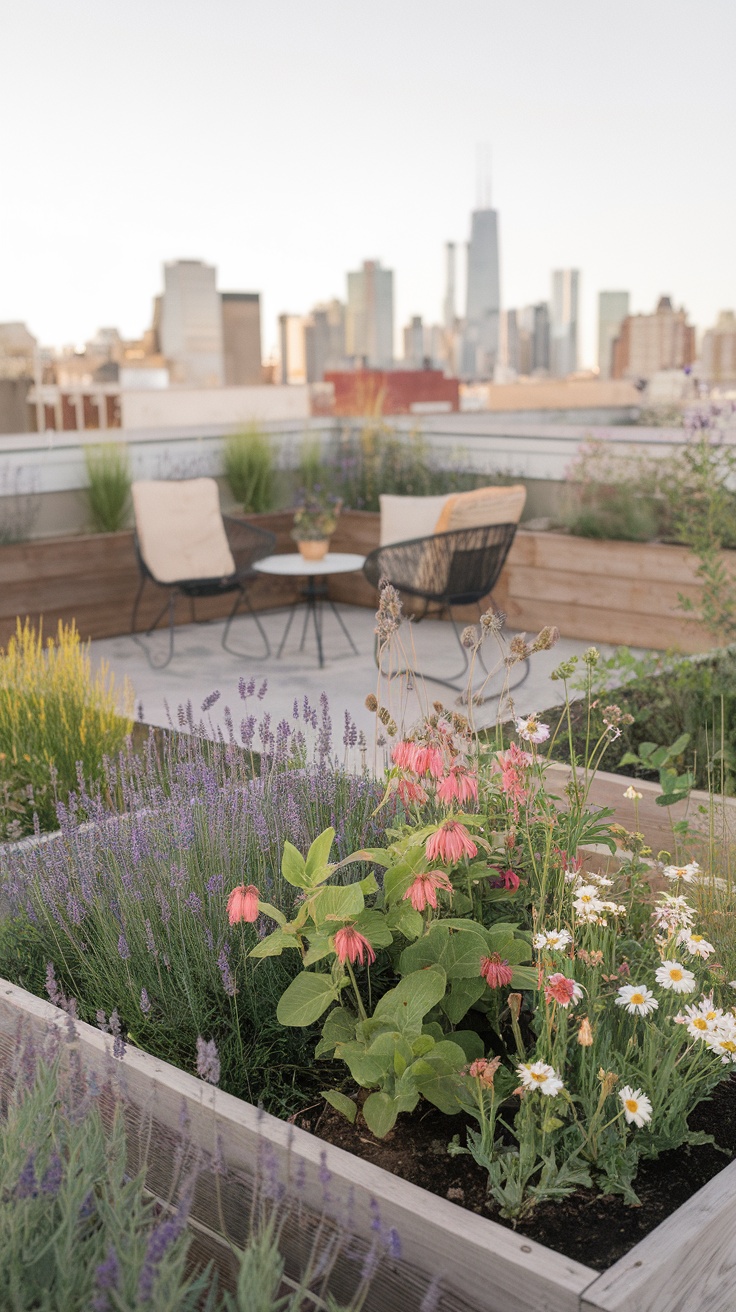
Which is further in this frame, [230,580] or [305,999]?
[230,580]

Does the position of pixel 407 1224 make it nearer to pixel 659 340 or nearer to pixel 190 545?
pixel 190 545

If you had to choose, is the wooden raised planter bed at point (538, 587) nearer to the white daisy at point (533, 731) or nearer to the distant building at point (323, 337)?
the white daisy at point (533, 731)

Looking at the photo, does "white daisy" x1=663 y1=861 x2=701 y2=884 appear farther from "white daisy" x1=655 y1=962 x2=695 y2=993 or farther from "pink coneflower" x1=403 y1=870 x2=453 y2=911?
"pink coneflower" x1=403 y1=870 x2=453 y2=911

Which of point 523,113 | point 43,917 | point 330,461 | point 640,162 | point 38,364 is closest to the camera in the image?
point 43,917

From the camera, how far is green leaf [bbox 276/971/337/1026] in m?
2.00

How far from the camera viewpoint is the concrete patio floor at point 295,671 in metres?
5.48

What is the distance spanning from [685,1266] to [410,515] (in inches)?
214

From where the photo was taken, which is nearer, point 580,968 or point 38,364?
point 580,968

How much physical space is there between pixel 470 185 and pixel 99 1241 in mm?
21583

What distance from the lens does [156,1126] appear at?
199 centimetres

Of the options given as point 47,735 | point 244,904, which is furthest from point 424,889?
point 47,735

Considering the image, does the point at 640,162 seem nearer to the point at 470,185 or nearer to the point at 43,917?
the point at 470,185

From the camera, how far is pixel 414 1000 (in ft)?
6.33

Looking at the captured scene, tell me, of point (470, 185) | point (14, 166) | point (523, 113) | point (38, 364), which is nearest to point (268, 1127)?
point (38, 364)
